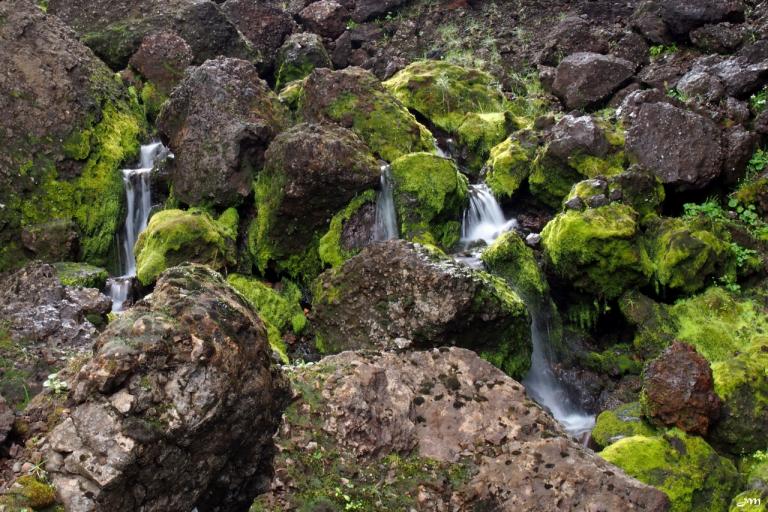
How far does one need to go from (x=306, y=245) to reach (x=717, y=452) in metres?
7.20

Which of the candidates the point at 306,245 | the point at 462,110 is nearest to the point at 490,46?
the point at 462,110

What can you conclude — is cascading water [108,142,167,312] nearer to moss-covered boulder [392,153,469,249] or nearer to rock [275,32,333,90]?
moss-covered boulder [392,153,469,249]

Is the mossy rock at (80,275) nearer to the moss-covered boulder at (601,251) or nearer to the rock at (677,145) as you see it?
the moss-covered boulder at (601,251)

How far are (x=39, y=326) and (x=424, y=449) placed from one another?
15.7ft

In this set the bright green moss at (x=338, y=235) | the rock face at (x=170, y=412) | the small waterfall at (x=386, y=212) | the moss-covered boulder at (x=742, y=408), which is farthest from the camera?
the small waterfall at (x=386, y=212)

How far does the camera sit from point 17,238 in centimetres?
1192

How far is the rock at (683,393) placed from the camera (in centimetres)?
745

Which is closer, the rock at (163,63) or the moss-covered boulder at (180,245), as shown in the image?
the moss-covered boulder at (180,245)

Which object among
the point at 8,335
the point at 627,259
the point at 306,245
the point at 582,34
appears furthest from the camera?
the point at 582,34

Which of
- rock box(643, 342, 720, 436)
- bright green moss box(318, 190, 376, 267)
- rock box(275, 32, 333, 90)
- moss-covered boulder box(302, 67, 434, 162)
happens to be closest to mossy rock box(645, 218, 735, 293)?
rock box(643, 342, 720, 436)

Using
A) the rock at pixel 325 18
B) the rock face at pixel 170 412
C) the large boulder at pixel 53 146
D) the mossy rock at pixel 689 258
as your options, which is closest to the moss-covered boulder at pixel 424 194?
the mossy rock at pixel 689 258

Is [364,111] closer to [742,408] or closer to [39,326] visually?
[39,326]

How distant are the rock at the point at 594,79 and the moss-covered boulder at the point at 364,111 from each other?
443cm

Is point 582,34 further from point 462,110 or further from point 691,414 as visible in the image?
point 691,414
